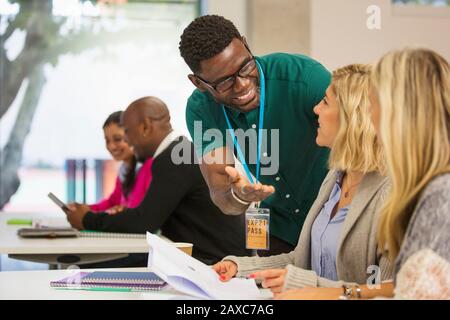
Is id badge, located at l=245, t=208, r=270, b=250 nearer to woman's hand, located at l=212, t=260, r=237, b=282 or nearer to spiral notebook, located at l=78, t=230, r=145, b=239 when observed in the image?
woman's hand, located at l=212, t=260, r=237, b=282

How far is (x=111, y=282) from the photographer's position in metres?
1.88

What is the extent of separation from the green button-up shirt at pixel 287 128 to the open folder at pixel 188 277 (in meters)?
0.83

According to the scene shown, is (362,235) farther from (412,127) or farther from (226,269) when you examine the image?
(412,127)

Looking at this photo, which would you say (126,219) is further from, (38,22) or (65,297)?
(38,22)

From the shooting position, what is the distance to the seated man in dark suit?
10.7 ft

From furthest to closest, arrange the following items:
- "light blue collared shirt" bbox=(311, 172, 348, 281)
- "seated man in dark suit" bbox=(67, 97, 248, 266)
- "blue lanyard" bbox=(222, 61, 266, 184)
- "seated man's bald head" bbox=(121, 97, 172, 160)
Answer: "seated man's bald head" bbox=(121, 97, 172, 160), "seated man in dark suit" bbox=(67, 97, 248, 266), "blue lanyard" bbox=(222, 61, 266, 184), "light blue collared shirt" bbox=(311, 172, 348, 281)

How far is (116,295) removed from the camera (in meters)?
1.78

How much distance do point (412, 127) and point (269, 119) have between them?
3.97ft

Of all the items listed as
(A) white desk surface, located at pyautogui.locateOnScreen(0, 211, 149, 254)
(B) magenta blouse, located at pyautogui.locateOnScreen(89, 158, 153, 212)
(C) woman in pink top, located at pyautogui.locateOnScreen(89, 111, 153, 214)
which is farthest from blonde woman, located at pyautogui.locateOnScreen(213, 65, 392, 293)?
(C) woman in pink top, located at pyautogui.locateOnScreen(89, 111, 153, 214)

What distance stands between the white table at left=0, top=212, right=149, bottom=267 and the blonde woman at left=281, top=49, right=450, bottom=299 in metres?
1.73

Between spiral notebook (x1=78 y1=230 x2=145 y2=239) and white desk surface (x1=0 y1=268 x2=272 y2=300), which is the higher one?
white desk surface (x1=0 y1=268 x2=272 y2=300)

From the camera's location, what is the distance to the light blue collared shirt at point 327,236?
2.02 m

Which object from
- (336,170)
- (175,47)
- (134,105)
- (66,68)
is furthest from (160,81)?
(336,170)

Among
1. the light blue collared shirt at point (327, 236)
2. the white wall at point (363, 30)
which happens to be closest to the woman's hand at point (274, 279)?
the light blue collared shirt at point (327, 236)
